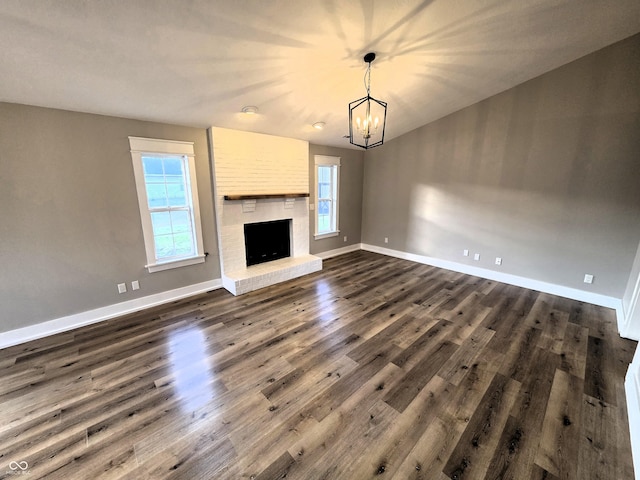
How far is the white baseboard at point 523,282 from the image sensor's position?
3357 mm

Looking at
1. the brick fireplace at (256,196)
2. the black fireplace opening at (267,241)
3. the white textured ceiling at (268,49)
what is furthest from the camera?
the black fireplace opening at (267,241)

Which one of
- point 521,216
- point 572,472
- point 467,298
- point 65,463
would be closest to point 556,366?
point 572,472

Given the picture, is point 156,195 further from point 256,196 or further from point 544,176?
point 544,176

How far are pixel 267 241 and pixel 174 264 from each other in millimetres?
1491

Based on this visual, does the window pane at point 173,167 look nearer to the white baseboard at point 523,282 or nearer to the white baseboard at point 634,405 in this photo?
the white baseboard at point 523,282

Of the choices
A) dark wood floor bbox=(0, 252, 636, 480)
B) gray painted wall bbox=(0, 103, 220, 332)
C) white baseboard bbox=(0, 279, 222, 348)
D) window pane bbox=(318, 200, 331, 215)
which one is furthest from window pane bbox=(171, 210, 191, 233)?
window pane bbox=(318, 200, 331, 215)

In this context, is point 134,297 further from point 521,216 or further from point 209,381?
point 521,216

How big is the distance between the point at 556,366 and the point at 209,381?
301 centimetres

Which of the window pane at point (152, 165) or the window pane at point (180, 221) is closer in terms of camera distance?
the window pane at point (152, 165)

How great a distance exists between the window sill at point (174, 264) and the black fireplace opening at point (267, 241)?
0.75m

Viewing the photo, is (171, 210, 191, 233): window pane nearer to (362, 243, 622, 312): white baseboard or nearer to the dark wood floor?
the dark wood floor

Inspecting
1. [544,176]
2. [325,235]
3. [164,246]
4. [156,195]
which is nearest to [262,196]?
[156,195]

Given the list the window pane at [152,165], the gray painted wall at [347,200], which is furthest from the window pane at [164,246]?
the gray painted wall at [347,200]

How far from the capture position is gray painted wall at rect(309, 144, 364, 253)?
522 centimetres
